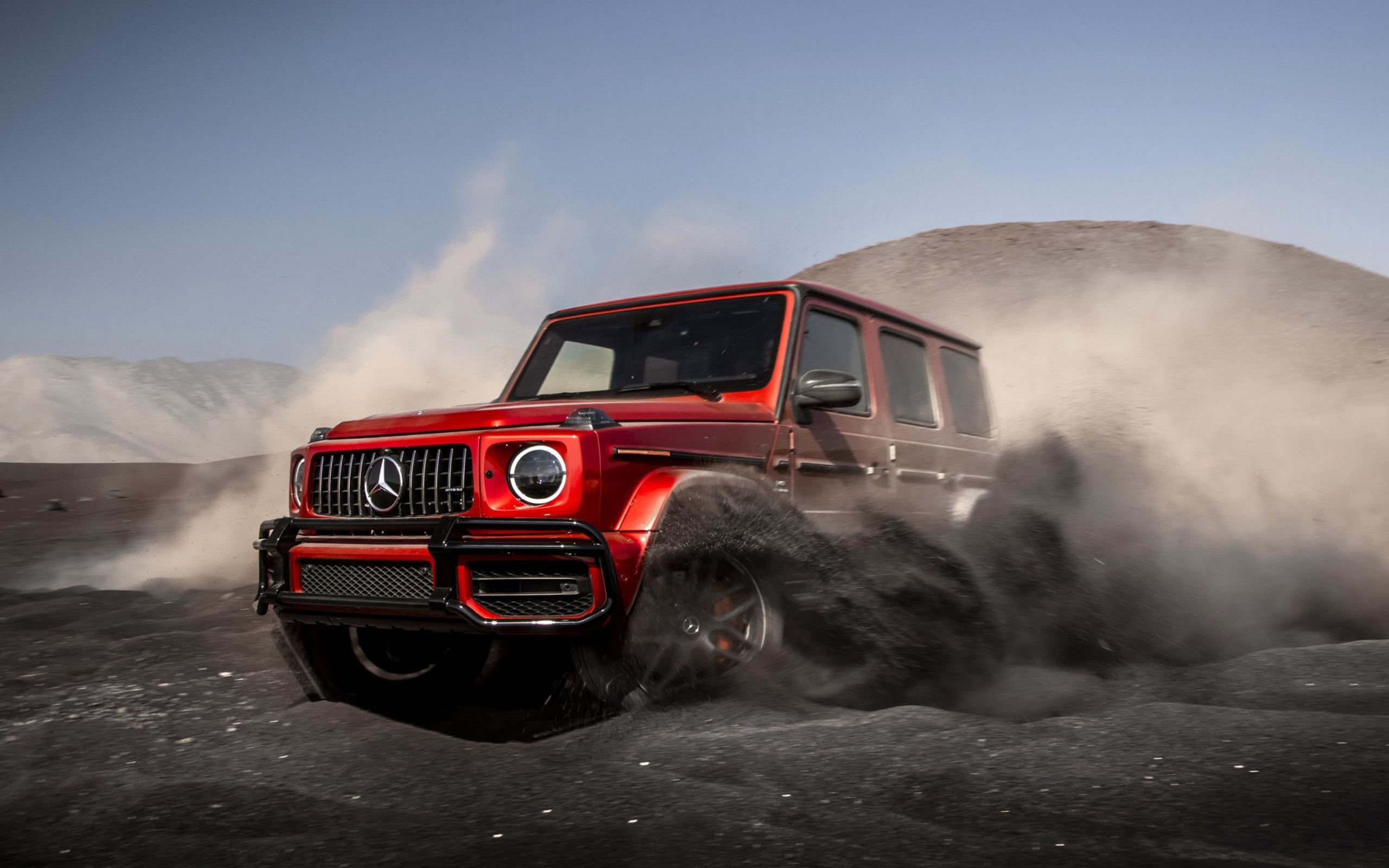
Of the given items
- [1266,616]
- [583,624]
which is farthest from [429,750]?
[1266,616]

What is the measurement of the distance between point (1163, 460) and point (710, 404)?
8.99 metres

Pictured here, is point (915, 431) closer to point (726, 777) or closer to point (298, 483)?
point (726, 777)

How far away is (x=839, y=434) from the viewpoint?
5.13 meters

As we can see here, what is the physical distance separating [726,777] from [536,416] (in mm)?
1443

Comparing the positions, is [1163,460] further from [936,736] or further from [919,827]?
[919,827]

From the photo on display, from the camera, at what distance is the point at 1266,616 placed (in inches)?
266

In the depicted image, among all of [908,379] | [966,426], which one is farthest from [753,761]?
[966,426]

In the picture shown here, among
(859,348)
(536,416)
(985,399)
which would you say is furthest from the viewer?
(985,399)

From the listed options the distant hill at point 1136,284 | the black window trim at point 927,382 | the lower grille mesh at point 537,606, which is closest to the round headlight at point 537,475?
the lower grille mesh at point 537,606

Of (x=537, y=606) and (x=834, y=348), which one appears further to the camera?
(x=834, y=348)

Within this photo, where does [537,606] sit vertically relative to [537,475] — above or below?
below

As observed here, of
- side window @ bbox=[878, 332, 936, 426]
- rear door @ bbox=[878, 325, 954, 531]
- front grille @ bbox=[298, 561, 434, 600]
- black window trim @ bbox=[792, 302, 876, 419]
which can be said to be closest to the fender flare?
front grille @ bbox=[298, 561, 434, 600]

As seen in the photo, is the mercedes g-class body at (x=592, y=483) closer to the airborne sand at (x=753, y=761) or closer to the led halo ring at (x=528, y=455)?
the led halo ring at (x=528, y=455)

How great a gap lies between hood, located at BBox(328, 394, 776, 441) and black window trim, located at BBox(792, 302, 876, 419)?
1.39 feet
